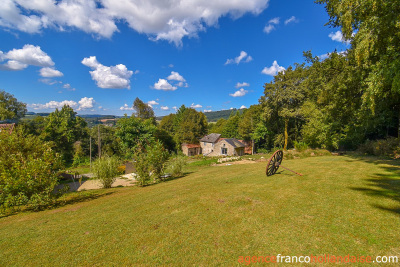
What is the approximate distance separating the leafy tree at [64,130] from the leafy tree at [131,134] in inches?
643

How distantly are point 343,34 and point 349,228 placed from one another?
40.1ft

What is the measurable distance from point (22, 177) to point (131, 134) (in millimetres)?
27508

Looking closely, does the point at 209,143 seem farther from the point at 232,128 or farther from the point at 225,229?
the point at 225,229

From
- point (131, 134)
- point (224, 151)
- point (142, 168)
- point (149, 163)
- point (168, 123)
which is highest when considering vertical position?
point (168, 123)

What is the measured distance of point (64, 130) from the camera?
42.0 metres

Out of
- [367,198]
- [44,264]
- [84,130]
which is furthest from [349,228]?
[84,130]

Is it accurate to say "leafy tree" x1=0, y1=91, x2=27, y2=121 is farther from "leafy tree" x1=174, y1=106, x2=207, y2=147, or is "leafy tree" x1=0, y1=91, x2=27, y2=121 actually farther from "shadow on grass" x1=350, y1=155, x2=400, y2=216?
"shadow on grass" x1=350, y1=155, x2=400, y2=216

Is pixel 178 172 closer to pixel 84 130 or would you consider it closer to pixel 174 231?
pixel 174 231

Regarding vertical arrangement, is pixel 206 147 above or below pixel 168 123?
below

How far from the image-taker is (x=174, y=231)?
549cm

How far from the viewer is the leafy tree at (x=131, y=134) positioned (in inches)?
1435

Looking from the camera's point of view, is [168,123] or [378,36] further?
[168,123]

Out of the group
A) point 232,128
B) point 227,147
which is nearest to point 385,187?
point 227,147

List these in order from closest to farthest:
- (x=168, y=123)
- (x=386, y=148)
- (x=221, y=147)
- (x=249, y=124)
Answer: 1. (x=386, y=148)
2. (x=221, y=147)
3. (x=249, y=124)
4. (x=168, y=123)
